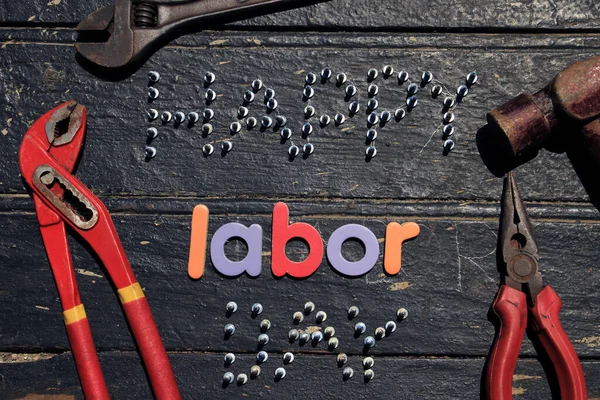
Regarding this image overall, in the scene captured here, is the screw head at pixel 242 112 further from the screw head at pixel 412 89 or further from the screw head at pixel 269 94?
the screw head at pixel 412 89

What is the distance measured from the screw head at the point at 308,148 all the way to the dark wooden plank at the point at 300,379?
12.9 inches

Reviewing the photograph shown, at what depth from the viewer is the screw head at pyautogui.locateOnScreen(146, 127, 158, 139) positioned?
97 cm

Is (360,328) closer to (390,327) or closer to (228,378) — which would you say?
(390,327)

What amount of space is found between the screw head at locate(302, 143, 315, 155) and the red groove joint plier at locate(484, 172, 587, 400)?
0.31 metres

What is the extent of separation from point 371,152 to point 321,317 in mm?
277

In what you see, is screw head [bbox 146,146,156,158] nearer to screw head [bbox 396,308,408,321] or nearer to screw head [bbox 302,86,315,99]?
screw head [bbox 302,86,315,99]

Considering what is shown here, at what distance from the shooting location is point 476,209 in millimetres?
946

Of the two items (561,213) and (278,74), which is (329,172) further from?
(561,213)

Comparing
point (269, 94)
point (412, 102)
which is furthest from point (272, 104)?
point (412, 102)

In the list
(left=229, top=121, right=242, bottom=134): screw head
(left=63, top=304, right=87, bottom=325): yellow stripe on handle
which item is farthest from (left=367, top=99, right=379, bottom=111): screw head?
(left=63, top=304, right=87, bottom=325): yellow stripe on handle

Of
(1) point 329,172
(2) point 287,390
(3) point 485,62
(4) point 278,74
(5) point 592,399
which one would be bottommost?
(2) point 287,390

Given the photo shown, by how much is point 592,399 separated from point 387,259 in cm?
38

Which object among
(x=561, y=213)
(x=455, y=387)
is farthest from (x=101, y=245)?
(x=561, y=213)

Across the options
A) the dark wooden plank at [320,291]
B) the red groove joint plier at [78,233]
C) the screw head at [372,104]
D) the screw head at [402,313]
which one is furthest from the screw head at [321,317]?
the screw head at [372,104]
